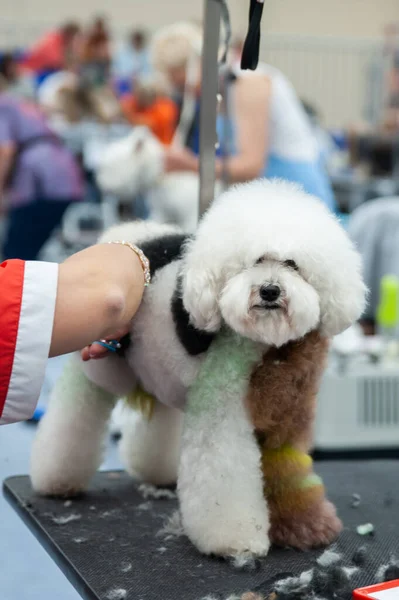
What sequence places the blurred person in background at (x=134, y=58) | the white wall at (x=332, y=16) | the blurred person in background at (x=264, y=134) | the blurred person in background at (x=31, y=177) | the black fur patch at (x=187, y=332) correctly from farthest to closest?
the white wall at (x=332, y=16) → the blurred person in background at (x=134, y=58) → the blurred person in background at (x=31, y=177) → the blurred person in background at (x=264, y=134) → the black fur patch at (x=187, y=332)

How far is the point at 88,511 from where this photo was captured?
1.40 m

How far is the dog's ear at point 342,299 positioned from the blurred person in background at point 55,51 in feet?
19.8

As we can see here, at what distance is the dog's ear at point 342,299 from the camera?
111 cm

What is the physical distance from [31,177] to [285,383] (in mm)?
2651

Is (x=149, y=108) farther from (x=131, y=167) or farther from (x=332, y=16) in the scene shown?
(x=332, y=16)

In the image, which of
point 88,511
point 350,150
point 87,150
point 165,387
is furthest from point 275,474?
point 350,150

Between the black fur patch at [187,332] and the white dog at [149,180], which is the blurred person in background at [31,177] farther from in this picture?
the black fur patch at [187,332]

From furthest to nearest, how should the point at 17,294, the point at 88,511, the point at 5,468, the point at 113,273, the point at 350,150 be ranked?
the point at 350,150 → the point at 5,468 → the point at 88,511 → the point at 113,273 → the point at 17,294

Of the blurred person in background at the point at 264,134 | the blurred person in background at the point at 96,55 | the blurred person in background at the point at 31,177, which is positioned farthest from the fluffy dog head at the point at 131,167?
the blurred person in background at the point at 96,55

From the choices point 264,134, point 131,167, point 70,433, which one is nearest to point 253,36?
point 70,433

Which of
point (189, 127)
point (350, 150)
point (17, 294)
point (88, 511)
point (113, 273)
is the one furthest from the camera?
point (350, 150)

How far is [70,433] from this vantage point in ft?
4.73

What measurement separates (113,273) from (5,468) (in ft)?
4.00

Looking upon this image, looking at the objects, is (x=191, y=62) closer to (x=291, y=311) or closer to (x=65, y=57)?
(x=291, y=311)
